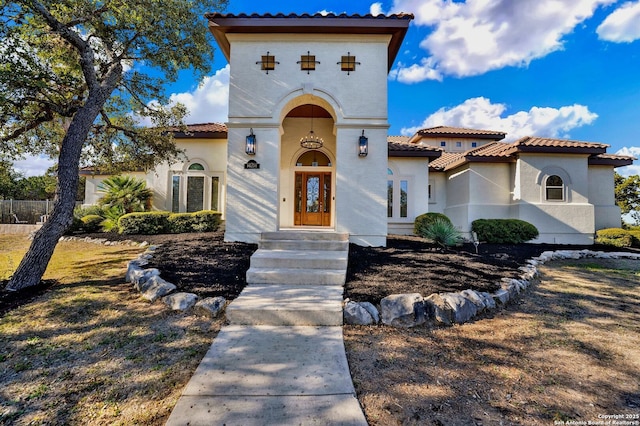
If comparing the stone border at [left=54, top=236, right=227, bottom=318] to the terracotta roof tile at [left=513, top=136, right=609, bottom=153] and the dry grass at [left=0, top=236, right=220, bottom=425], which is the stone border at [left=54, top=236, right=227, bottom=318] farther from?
the terracotta roof tile at [left=513, top=136, right=609, bottom=153]

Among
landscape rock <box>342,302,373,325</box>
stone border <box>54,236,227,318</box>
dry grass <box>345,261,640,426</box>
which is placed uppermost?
stone border <box>54,236,227,318</box>

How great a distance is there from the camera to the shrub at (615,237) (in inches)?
474

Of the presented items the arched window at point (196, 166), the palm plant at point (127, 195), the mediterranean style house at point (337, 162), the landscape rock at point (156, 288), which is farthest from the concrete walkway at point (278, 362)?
the palm plant at point (127, 195)

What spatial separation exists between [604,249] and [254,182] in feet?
45.9

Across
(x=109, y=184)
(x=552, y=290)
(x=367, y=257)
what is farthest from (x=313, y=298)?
(x=109, y=184)

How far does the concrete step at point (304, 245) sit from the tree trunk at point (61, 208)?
4057 mm

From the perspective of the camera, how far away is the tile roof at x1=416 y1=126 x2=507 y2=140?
2089cm

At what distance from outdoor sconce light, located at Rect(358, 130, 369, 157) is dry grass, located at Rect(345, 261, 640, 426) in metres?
5.15

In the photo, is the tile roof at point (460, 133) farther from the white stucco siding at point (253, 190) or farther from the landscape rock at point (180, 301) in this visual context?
the landscape rock at point (180, 301)

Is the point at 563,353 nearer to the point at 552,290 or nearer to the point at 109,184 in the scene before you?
the point at 552,290

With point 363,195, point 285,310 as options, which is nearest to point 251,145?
point 363,195

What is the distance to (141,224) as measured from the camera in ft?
36.9

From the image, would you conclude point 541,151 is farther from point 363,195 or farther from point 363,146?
point 363,195

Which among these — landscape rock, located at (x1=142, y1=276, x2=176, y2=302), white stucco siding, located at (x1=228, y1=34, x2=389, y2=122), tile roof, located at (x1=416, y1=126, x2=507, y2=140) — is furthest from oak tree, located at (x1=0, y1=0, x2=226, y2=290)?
tile roof, located at (x1=416, y1=126, x2=507, y2=140)
